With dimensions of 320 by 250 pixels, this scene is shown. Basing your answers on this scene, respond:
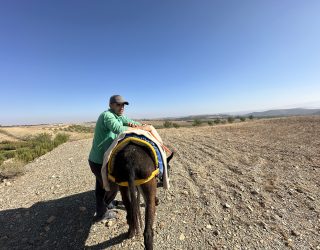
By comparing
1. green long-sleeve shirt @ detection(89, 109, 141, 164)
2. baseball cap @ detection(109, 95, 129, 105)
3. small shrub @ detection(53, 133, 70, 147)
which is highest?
baseball cap @ detection(109, 95, 129, 105)

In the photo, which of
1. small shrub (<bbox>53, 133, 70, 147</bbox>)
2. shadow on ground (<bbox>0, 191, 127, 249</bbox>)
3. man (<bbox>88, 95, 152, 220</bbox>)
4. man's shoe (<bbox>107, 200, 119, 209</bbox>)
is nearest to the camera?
man (<bbox>88, 95, 152, 220</bbox>)

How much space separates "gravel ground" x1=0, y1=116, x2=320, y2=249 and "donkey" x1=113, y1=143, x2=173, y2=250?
0.59 m

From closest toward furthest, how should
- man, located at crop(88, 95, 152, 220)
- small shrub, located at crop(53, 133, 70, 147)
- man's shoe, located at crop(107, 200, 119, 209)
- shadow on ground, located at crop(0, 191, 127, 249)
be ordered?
man, located at crop(88, 95, 152, 220), shadow on ground, located at crop(0, 191, 127, 249), man's shoe, located at crop(107, 200, 119, 209), small shrub, located at crop(53, 133, 70, 147)

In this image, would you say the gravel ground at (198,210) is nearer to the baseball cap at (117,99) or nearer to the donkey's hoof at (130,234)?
the donkey's hoof at (130,234)

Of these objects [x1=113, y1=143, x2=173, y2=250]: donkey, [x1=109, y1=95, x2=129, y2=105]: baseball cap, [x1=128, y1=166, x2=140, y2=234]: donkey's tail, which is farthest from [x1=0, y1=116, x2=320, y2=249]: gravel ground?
[x1=109, y1=95, x2=129, y2=105]: baseball cap

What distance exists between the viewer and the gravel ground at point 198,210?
119 inches

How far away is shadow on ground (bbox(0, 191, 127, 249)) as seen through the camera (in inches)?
126

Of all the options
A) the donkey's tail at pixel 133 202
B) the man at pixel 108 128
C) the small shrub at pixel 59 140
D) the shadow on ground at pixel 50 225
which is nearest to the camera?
the donkey's tail at pixel 133 202

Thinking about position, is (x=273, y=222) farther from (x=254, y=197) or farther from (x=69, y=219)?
(x=69, y=219)

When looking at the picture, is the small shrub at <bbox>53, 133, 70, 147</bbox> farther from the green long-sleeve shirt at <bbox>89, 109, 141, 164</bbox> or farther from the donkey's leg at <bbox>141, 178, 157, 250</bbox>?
the donkey's leg at <bbox>141, 178, 157, 250</bbox>

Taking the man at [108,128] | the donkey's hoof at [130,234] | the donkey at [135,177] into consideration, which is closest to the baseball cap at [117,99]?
the man at [108,128]

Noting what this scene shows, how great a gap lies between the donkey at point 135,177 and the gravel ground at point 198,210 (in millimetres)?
590

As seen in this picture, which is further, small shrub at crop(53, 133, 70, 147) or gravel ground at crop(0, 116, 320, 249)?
small shrub at crop(53, 133, 70, 147)

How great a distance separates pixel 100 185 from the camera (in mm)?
3613
